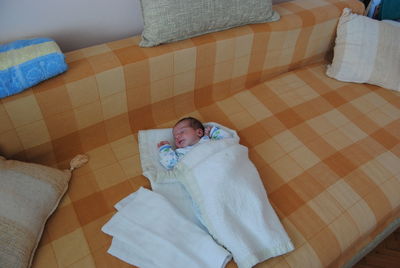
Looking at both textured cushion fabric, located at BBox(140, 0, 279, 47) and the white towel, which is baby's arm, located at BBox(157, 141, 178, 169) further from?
textured cushion fabric, located at BBox(140, 0, 279, 47)

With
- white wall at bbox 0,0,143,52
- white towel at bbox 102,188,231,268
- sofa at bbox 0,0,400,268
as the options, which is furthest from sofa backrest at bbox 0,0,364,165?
white towel at bbox 102,188,231,268

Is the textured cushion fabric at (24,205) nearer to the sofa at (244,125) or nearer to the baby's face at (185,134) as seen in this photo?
the sofa at (244,125)

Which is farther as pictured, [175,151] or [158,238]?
[175,151]

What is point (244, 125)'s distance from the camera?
Answer: 4.75 feet

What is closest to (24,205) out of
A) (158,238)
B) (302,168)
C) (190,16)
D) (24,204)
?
(24,204)

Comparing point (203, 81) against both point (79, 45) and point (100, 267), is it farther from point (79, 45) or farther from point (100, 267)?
point (100, 267)

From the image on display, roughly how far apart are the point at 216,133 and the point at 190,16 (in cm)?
50

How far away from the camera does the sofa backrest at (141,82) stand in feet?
3.56

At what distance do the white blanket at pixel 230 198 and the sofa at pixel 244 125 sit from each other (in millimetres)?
65

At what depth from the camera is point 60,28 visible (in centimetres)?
121

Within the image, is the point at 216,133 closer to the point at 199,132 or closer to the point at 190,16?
the point at 199,132

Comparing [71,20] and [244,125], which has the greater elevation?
[71,20]

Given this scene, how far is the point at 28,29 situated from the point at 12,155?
1.59ft

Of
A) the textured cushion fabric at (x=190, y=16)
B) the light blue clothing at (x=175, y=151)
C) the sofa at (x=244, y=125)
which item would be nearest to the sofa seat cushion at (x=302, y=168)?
the sofa at (x=244, y=125)
